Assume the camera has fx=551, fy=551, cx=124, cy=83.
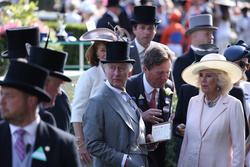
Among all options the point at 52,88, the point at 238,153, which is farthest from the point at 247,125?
the point at 52,88

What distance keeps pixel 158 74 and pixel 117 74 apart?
0.83 meters

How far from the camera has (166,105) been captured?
6500mm

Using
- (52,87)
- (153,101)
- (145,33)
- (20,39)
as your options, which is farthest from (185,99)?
(52,87)

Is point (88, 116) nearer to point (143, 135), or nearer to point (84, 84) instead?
point (143, 135)

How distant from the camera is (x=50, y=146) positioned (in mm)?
4031

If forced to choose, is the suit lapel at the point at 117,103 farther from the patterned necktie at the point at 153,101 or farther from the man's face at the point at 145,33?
the man's face at the point at 145,33

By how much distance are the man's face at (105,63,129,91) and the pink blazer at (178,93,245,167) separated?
95 centimetres

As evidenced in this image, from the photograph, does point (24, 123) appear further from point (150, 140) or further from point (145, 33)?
point (145, 33)

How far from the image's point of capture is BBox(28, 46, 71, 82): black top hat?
4.53 meters

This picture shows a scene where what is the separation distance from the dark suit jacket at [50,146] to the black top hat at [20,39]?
1.56 m

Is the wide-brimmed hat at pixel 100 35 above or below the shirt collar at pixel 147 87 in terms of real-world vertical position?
above

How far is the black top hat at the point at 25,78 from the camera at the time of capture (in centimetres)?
389

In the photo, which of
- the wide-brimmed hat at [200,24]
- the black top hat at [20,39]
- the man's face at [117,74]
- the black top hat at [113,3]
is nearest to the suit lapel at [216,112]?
the man's face at [117,74]

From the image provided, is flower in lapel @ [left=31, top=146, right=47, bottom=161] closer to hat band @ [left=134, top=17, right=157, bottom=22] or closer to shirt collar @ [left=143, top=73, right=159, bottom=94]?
shirt collar @ [left=143, top=73, right=159, bottom=94]
